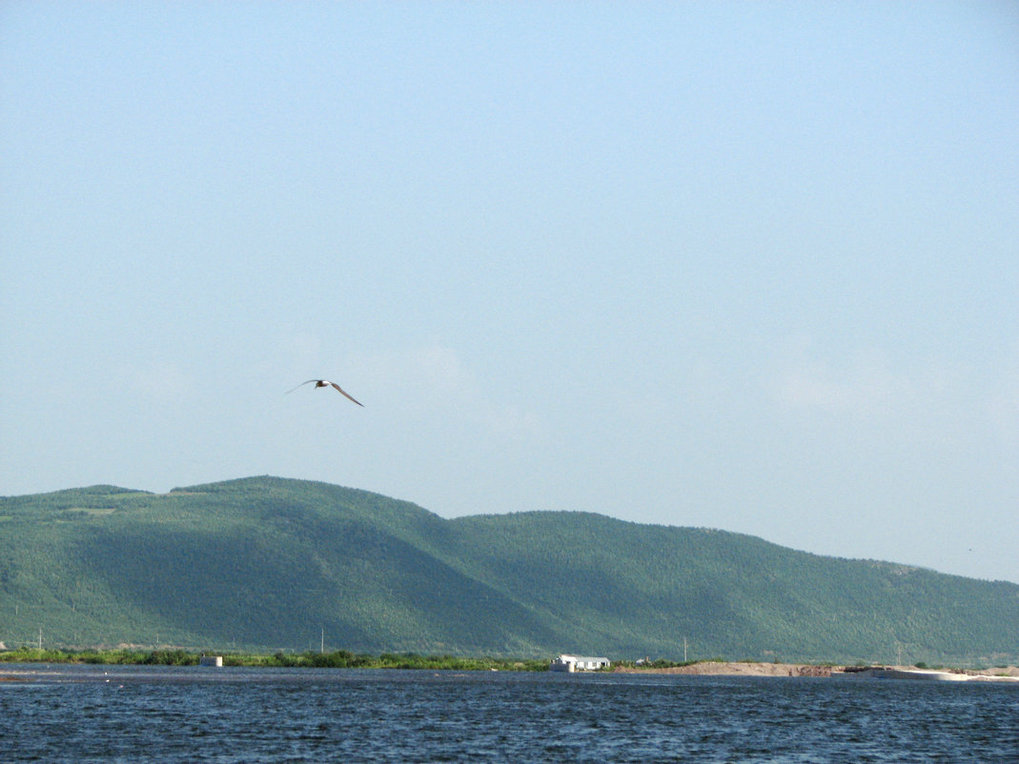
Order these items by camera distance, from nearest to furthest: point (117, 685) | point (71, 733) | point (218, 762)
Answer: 1. point (218, 762)
2. point (71, 733)
3. point (117, 685)

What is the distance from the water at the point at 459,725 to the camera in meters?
95.2

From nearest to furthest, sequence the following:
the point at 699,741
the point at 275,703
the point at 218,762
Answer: the point at 218,762 → the point at 699,741 → the point at 275,703

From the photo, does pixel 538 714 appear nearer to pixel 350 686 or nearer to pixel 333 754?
pixel 333 754

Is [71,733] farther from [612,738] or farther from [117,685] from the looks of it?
[117,685]

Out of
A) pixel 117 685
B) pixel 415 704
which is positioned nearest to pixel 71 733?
pixel 415 704

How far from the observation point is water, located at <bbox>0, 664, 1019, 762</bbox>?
313ft

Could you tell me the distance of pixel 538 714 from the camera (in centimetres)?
13338

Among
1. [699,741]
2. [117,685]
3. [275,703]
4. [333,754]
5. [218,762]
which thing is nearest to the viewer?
[218,762]

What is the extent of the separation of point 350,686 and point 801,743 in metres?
87.8

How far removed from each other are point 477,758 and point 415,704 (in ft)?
Result: 174

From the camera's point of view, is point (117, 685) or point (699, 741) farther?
point (117, 685)

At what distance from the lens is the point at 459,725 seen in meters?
118

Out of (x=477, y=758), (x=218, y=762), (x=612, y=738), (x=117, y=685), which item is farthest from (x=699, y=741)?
(x=117, y=685)

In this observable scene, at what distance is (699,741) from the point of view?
108 metres
